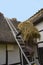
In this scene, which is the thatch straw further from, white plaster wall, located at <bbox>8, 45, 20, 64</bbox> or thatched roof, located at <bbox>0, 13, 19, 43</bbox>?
white plaster wall, located at <bbox>8, 45, 20, 64</bbox>

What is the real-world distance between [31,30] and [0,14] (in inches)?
250

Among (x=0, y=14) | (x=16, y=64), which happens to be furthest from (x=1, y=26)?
(x=16, y=64)

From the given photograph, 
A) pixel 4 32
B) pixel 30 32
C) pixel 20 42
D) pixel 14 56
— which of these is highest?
pixel 4 32

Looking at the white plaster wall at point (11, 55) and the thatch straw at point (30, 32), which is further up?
the thatch straw at point (30, 32)

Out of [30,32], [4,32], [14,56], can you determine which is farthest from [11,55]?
[30,32]

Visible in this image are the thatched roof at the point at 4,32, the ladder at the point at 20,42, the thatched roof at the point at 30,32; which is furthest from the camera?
the thatched roof at the point at 4,32

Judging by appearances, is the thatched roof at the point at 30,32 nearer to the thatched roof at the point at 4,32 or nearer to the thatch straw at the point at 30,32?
the thatch straw at the point at 30,32

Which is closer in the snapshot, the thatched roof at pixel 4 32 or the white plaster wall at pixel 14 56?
the thatched roof at pixel 4 32

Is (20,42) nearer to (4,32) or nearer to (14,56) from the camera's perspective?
(14,56)

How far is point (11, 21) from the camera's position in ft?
45.1

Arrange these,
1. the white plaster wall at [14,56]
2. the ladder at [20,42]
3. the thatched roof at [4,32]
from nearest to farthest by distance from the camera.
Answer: the ladder at [20,42] → the thatched roof at [4,32] → the white plaster wall at [14,56]

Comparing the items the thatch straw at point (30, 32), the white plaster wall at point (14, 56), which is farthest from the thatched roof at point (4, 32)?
the thatch straw at point (30, 32)

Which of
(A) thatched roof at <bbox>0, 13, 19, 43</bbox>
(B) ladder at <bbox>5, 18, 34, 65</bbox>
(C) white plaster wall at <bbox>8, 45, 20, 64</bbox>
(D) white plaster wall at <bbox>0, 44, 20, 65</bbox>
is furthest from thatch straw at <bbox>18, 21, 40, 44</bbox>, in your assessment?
(C) white plaster wall at <bbox>8, 45, 20, 64</bbox>

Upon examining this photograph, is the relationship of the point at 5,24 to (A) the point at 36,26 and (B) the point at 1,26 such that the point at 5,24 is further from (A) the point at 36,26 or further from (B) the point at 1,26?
(A) the point at 36,26
